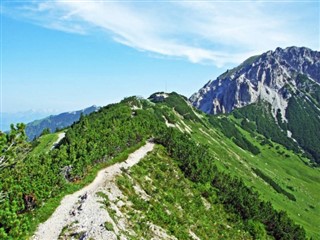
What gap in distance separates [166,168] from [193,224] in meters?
20.6

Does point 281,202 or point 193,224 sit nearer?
point 193,224

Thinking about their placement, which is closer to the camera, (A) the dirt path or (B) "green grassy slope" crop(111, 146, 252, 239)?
(A) the dirt path

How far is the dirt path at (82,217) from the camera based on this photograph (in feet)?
135

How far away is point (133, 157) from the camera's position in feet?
262

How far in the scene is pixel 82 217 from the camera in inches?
1773

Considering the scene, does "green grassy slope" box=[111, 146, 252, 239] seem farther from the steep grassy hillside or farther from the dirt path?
the dirt path

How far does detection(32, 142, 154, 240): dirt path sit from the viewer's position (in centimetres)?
4123

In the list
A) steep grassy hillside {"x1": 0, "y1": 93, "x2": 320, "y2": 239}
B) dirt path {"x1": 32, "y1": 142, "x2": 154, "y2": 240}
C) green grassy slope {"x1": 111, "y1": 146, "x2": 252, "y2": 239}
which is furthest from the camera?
green grassy slope {"x1": 111, "y1": 146, "x2": 252, "y2": 239}

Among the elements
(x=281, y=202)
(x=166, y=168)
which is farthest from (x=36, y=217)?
(x=281, y=202)

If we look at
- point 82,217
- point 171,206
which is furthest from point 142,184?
point 82,217

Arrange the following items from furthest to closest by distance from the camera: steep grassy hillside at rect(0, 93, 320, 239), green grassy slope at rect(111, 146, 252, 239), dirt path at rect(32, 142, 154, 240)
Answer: green grassy slope at rect(111, 146, 252, 239)
steep grassy hillside at rect(0, 93, 320, 239)
dirt path at rect(32, 142, 154, 240)

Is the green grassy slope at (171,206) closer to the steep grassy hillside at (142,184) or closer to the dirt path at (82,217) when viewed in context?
the steep grassy hillside at (142,184)

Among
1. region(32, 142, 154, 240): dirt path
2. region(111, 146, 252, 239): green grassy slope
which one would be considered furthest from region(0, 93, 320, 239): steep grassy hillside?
region(32, 142, 154, 240): dirt path

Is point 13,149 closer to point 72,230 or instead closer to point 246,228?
point 72,230
